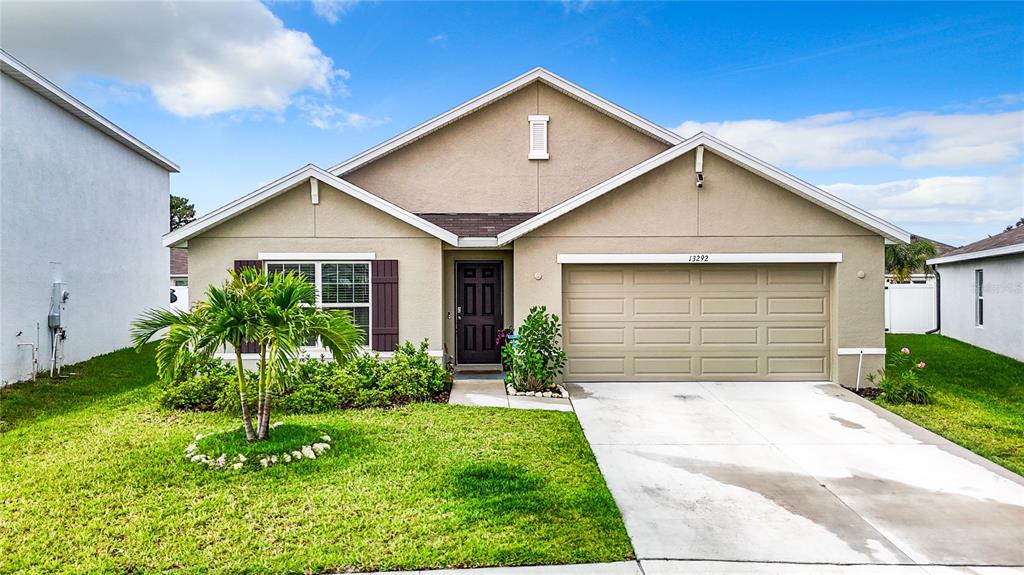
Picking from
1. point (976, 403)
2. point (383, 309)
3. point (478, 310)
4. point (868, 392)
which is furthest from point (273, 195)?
point (976, 403)

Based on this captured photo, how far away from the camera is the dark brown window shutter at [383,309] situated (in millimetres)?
9852

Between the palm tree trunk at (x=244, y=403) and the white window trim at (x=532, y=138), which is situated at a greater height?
the white window trim at (x=532, y=138)

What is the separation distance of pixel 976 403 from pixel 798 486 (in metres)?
5.76

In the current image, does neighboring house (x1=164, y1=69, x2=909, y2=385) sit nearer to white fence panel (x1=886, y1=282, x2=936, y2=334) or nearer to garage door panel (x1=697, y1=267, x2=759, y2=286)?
garage door panel (x1=697, y1=267, x2=759, y2=286)

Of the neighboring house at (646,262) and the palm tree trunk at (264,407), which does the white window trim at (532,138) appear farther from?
the palm tree trunk at (264,407)

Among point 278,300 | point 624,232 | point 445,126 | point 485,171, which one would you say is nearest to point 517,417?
point 278,300

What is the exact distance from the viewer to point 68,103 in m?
11.8

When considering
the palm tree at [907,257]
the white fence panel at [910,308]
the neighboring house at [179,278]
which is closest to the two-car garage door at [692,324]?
the white fence panel at [910,308]

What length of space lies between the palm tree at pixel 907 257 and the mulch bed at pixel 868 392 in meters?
19.0

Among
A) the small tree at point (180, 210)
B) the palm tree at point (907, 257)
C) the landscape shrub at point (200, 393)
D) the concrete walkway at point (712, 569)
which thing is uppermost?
the small tree at point (180, 210)

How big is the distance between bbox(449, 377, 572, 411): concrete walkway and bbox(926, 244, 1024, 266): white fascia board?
36.7ft

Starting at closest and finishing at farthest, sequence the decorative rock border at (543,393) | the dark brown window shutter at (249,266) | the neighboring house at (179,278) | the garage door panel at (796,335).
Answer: the decorative rock border at (543,393), the dark brown window shutter at (249,266), the garage door panel at (796,335), the neighboring house at (179,278)

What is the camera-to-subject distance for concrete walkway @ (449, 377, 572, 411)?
8.47m

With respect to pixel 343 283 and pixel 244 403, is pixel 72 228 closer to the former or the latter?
pixel 343 283
